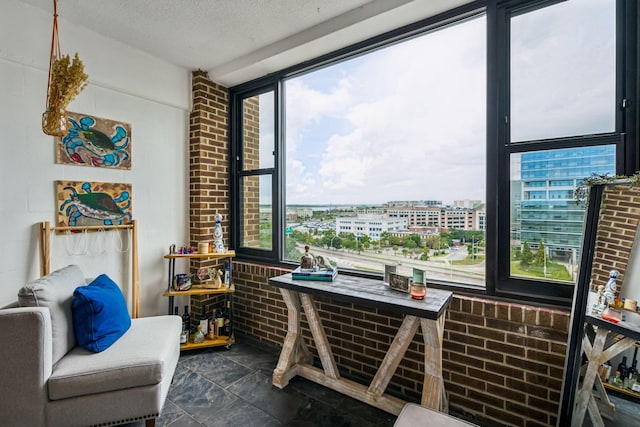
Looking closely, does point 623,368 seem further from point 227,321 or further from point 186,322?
point 186,322

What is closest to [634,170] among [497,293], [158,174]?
[497,293]

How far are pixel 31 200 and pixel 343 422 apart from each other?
273 centimetres

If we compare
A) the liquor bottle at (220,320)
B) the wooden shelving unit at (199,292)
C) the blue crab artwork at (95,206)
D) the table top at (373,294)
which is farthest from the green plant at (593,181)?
the blue crab artwork at (95,206)

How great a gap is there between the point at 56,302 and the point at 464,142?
2820mm

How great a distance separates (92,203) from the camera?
250cm

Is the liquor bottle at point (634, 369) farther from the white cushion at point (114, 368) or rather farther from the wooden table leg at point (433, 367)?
the white cushion at point (114, 368)

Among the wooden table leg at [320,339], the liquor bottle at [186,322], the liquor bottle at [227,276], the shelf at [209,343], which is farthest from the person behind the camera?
the liquor bottle at [227,276]

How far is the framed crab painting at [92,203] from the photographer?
2348 millimetres

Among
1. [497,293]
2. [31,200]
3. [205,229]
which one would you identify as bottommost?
[497,293]

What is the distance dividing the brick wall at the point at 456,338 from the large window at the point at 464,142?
20 centimetres

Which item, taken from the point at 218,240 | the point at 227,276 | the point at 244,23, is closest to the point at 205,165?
the point at 218,240

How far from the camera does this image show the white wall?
2.10 metres

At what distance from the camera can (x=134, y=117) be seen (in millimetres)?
2771

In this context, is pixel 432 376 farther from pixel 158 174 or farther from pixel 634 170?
pixel 158 174
